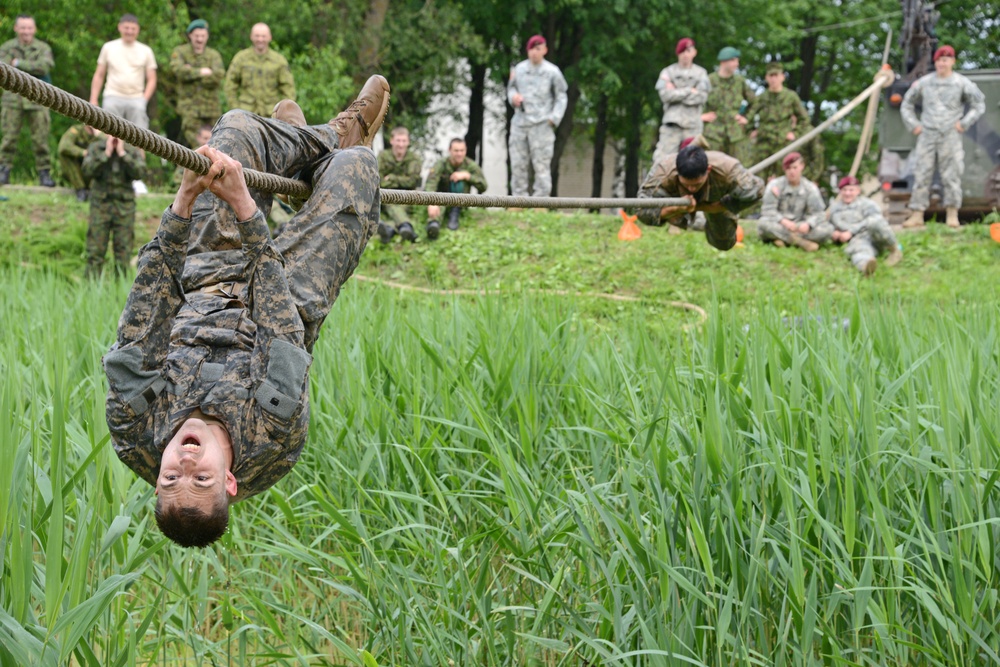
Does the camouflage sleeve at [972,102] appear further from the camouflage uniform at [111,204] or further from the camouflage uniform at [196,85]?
the camouflage uniform at [111,204]

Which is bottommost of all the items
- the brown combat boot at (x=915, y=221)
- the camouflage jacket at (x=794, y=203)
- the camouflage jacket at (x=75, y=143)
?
the brown combat boot at (x=915, y=221)

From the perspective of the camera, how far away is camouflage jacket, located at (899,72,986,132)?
11492 millimetres

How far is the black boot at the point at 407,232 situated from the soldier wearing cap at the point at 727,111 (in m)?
3.12

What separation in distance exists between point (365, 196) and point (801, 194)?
28.5 feet

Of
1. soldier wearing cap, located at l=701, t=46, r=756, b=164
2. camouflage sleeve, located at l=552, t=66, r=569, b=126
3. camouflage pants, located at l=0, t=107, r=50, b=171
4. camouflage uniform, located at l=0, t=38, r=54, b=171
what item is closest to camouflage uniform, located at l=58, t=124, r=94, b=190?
camouflage uniform, located at l=0, t=38, r=54, b=171

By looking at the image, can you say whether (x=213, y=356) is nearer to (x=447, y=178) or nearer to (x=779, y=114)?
(x=447, y=178)

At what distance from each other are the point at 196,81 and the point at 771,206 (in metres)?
5.86

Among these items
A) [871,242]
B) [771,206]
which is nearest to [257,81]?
[771,206]

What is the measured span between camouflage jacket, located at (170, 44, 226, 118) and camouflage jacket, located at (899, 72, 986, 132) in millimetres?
6944

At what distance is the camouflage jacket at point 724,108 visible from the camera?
38.8 ft

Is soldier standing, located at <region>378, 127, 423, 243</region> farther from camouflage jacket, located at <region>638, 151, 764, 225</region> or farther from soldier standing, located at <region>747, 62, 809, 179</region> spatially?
camouflage jacket, located at <region>638, 151, 764, 225</region>

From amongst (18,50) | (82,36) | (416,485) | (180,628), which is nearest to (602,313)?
(416,485)

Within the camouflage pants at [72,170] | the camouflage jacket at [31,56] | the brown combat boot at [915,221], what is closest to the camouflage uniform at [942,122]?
the brown combat boot at [915,221]

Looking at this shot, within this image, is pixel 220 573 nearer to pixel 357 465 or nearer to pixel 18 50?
pixel 357 465
